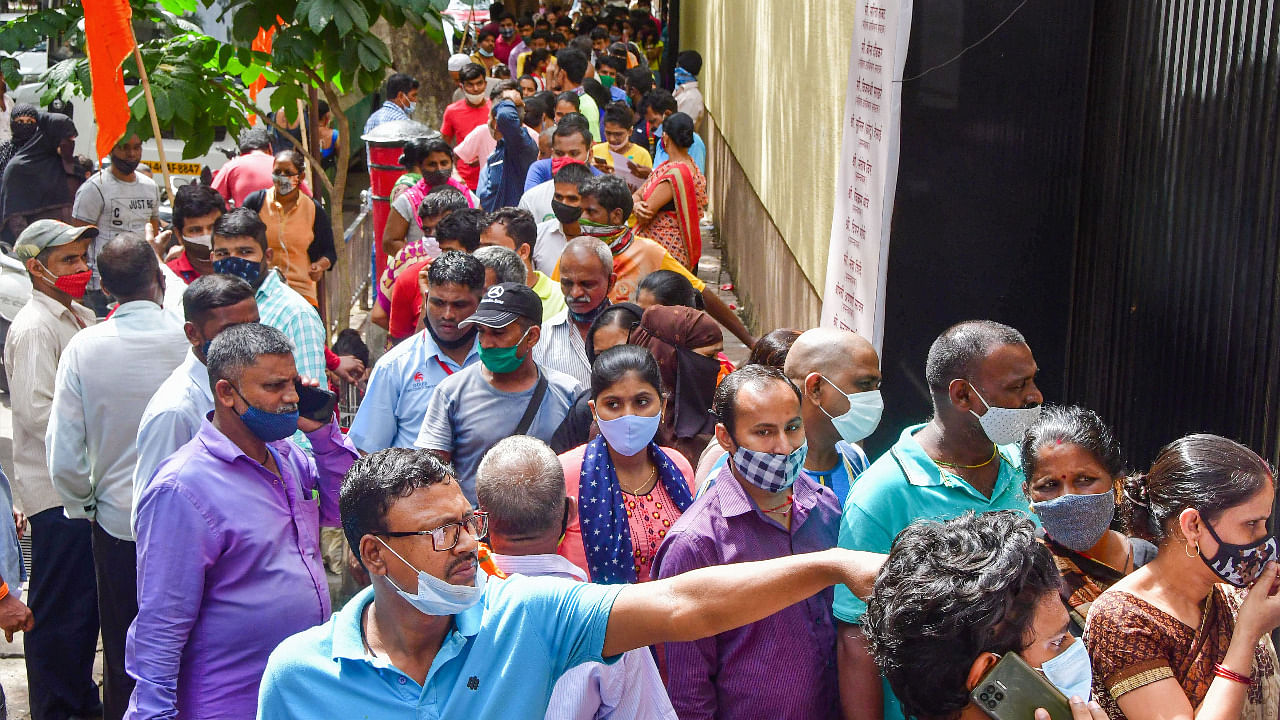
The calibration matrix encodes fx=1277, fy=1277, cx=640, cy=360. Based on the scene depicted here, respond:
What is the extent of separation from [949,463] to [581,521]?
1.15 metres

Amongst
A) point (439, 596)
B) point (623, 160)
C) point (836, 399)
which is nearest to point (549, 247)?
point (623, 160)

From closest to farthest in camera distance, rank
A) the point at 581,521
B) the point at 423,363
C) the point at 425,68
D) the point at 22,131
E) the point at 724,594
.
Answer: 1. the point at 724,594
2. the point at 581,521
3. the point at 423,363
4. the point at 22,131
5. the point at 425,68

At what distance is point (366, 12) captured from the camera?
7078mm

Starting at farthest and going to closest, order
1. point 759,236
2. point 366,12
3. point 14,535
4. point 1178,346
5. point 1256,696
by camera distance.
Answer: point 759,236
point 366,12
point 14,535
point 1178,346
point 1256,696

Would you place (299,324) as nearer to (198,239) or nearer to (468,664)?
(198,239)

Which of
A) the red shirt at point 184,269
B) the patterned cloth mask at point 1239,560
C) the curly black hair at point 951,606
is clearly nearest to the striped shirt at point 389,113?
the red shirt at point 184,269

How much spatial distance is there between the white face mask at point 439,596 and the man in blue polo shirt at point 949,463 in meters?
1.08

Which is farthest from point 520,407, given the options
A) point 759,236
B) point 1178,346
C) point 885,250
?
point 759,236

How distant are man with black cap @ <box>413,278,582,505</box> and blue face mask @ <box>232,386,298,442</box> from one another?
864mm

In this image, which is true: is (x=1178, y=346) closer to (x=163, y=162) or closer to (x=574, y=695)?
(x=574, y=695)

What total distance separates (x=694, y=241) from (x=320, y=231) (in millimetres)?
2470

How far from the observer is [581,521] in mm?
3994

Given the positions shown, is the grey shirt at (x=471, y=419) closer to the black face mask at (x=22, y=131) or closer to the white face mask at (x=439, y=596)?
the white face mask at (x=439, y=596)

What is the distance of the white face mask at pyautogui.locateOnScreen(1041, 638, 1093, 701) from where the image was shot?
A: 206 cm
